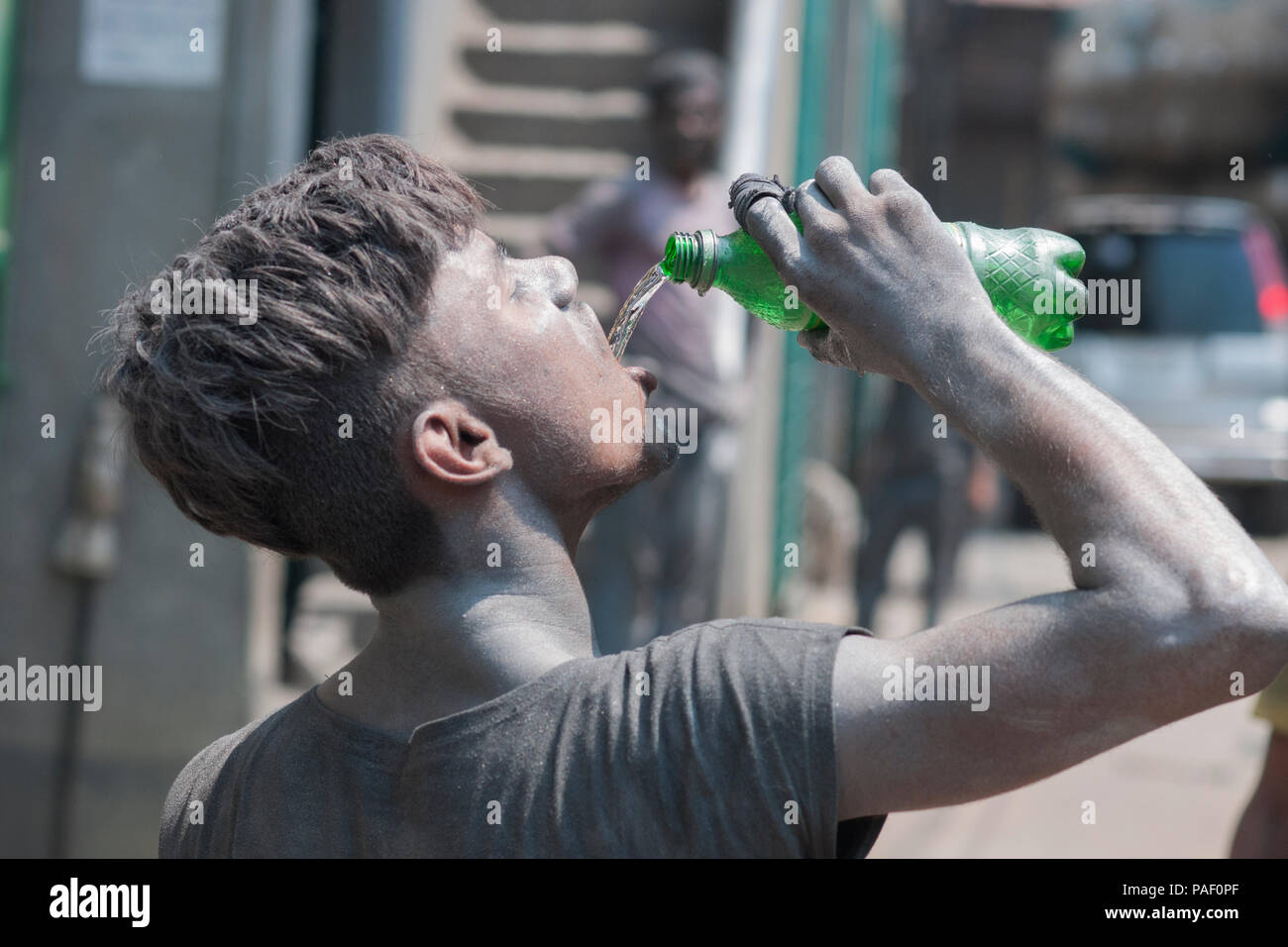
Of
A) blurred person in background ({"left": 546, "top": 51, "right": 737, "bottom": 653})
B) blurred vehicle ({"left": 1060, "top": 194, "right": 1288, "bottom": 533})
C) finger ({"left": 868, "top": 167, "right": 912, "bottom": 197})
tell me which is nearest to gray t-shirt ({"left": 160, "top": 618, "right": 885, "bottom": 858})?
finger ({"left": 868, "top": 167, "right": 912, "bottom": 197})

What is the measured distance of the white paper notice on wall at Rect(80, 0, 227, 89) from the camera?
180 inches

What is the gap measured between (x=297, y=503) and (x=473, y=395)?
0.76 feet

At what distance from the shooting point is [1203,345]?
417 inches

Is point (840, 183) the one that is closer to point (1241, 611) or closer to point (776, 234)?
point (776, 234)

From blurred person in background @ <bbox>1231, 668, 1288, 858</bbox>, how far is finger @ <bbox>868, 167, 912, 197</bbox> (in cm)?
155

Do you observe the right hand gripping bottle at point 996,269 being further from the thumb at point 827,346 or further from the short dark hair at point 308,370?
the short dark hair at point 308,370

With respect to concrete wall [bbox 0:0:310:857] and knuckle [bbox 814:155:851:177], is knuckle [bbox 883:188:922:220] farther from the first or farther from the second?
concrete wall [bbox 0:0:310:857]

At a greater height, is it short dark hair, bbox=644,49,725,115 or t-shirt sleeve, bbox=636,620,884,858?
short dark hair, bbox=644,49,725,115

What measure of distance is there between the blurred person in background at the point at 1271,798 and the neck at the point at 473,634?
156cm

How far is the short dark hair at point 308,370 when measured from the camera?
5.41 feet

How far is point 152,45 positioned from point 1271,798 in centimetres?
370

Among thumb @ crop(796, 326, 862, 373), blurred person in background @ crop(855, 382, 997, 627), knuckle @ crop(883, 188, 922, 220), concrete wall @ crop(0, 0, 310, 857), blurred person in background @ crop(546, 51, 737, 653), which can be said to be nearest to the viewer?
knuckle @ crop(883, 188, 922, 220)

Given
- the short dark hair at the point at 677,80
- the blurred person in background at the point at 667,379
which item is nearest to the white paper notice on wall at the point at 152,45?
the blurred person in background at the point at 667,379
